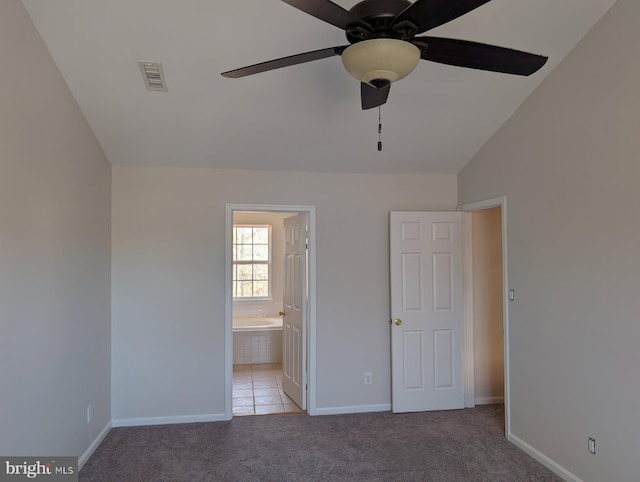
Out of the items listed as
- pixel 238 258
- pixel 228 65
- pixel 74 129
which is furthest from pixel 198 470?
pixel 238 258

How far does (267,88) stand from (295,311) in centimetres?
236

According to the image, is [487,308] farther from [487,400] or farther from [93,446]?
[93,446]

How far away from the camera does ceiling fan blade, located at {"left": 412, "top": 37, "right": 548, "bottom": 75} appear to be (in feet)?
5.92

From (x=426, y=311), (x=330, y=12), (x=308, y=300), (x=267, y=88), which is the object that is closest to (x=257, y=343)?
(x=308, y=300)

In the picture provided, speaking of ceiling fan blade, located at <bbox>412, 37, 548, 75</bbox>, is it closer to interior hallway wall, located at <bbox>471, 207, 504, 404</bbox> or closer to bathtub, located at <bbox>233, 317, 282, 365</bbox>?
interior hallway wall, located at <bbox>471, 207, 504, 404</bbox>

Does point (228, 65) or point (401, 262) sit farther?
point (401, 262)

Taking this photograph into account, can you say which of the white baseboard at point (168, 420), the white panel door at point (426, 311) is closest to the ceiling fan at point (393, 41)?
the white panel door at point (426, 311)

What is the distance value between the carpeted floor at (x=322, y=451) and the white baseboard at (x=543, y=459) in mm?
46

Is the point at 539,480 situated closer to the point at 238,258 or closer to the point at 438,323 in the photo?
the point at 438,323

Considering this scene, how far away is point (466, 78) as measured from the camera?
10.5 ft

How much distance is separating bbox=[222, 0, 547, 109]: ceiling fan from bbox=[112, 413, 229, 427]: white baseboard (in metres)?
3.29

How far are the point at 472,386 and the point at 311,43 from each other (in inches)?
139

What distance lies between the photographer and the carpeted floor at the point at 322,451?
3164 millimetres

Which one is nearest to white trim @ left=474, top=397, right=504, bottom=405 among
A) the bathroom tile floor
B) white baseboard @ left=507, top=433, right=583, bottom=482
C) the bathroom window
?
white baseboard @ left=507, top=433, right=583, bottom=482
